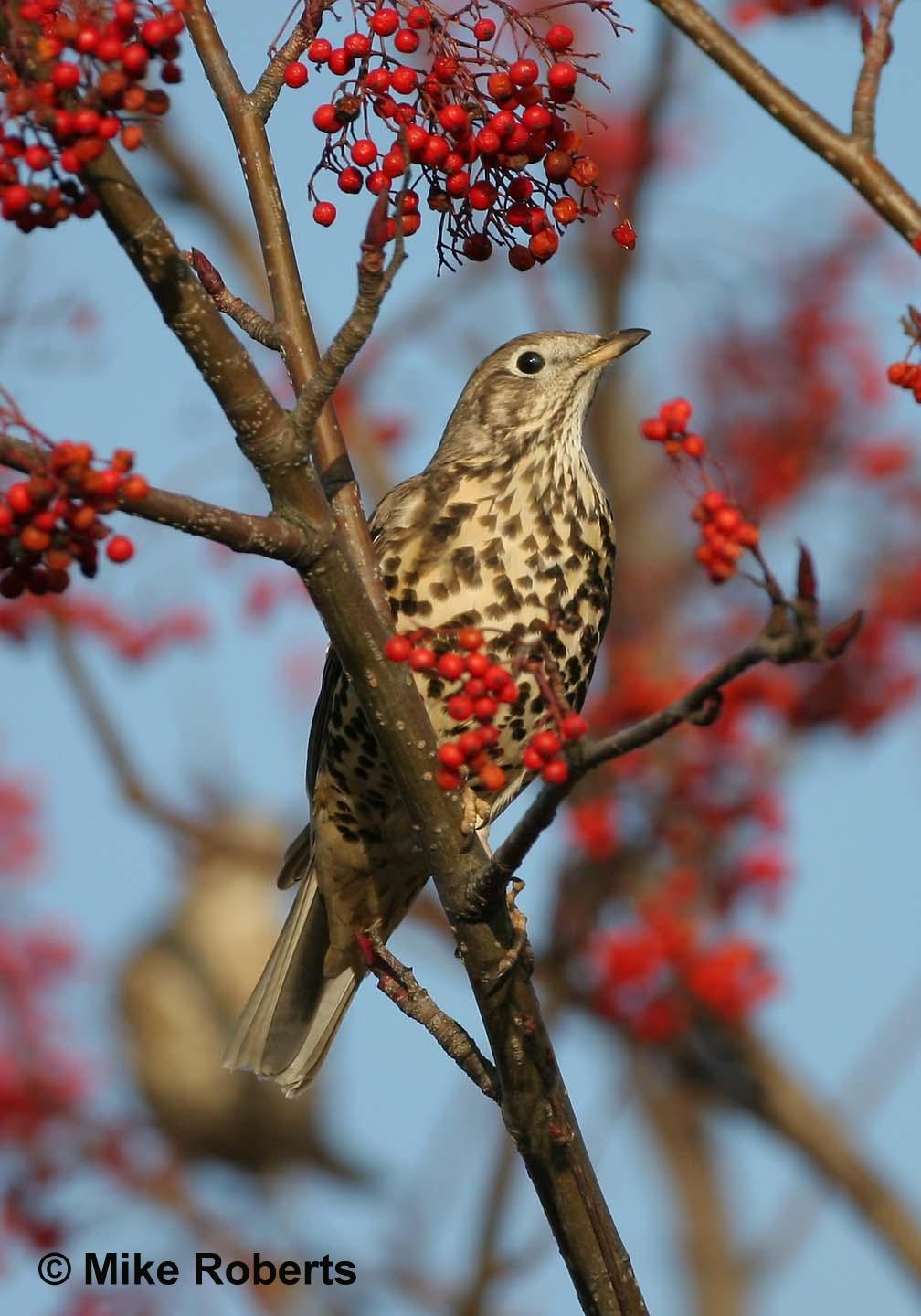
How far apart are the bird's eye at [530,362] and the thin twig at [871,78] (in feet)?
5.54

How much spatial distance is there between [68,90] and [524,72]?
30.0 inches

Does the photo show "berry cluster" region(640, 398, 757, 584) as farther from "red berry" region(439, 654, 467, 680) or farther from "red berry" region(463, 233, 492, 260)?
"red berry" region(463, 233, 492, 260)

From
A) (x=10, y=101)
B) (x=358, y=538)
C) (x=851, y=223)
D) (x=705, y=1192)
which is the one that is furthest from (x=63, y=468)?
(x=705, y=1192)

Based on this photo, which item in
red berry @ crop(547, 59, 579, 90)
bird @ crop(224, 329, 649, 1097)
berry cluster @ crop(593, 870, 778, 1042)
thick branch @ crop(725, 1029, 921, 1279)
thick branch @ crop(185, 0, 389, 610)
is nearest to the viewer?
red berry @ crop(547, 59, 579, 90)

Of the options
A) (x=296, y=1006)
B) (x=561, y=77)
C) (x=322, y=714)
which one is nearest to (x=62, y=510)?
(x=561, y=77)

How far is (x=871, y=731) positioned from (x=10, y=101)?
5.16m

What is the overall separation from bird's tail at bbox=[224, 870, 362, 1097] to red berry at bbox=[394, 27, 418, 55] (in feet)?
8.57

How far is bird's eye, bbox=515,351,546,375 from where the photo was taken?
5098mm

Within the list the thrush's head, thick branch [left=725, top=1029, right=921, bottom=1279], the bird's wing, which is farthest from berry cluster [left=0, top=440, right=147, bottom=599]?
thick branch [left=725, top=1029, right=921, bottom=1279]

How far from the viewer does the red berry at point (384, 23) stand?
2.83m

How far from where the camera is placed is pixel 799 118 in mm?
3594

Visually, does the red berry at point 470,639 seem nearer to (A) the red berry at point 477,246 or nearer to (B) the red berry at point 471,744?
(B) the red berry at point 471,744

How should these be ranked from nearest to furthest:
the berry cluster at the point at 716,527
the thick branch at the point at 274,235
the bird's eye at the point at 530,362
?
the berry cluster at the point at 716,527
the thick branch at the point at 274,235
the bird's eye at the point at 530,362

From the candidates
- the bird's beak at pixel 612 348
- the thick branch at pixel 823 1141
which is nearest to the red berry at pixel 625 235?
the bird's beak at pixel 612 348
